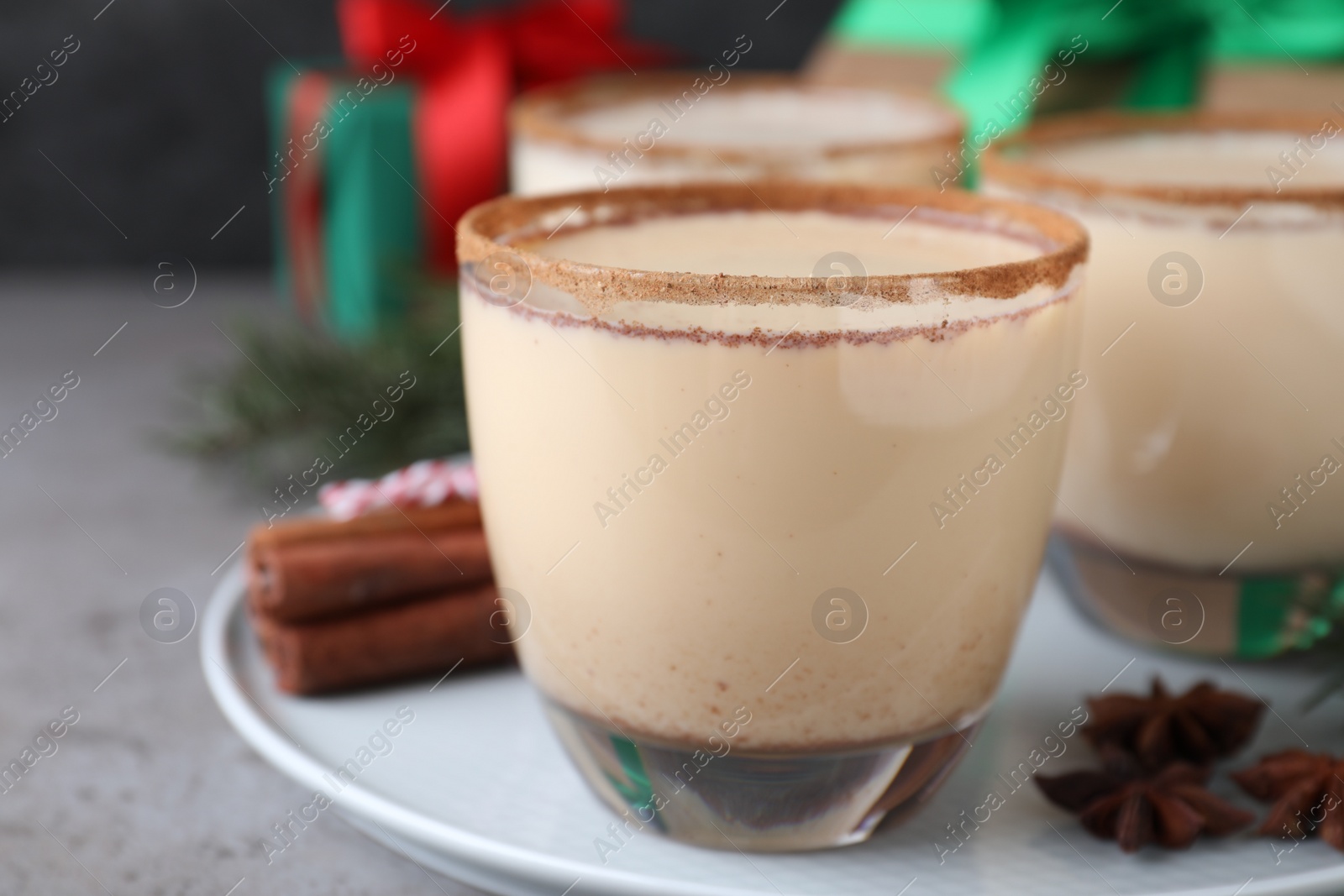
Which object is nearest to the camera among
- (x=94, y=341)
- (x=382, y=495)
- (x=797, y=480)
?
(x=797, y=480)

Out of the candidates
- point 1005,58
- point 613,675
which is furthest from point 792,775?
point 1005,58

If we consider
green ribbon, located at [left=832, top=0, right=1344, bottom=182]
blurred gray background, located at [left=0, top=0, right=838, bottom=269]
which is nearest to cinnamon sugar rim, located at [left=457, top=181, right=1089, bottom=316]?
green ribbon, located at [left=832, top=0, right=1344, bottom=182]

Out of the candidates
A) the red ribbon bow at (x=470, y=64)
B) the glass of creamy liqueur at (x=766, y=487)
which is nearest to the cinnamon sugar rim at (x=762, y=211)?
the glass of creamy liqueur at (x=766, y=487)

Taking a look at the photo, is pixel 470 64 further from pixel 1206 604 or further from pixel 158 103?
pixel 1206 604

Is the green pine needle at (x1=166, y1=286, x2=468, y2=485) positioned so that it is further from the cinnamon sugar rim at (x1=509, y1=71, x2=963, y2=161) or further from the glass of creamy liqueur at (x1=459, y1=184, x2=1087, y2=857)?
the glass of creamy liqueur at (x1=459, y1=184, x2=1087, y2=857)

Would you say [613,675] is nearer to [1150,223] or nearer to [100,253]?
[1150,223]

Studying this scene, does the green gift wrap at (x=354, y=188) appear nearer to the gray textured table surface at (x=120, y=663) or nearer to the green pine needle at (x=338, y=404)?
the green pine needle at (x=338, y=404)
